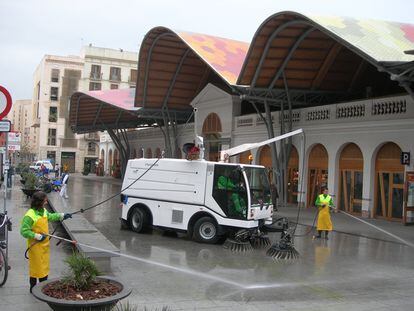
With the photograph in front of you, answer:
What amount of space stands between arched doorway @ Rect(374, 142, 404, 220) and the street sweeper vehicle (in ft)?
32.9

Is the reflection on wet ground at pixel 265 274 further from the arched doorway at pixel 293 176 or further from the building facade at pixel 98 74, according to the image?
the building facade at pixel 98 74

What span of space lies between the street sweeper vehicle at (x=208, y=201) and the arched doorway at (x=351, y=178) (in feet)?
36.5

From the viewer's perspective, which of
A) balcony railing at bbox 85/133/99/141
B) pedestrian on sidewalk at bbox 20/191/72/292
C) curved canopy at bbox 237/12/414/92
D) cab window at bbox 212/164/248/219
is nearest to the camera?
pedestrian on sidewalk at bbox 20/191/72/292

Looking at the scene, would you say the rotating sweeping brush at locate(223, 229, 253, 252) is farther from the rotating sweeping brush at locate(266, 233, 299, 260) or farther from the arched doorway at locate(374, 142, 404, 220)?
the arched doorway at locate(374, 142, 404, 220)

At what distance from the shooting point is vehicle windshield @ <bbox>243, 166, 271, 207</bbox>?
13.2m

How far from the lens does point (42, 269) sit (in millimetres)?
6910

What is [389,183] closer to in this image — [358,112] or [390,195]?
[390,195]

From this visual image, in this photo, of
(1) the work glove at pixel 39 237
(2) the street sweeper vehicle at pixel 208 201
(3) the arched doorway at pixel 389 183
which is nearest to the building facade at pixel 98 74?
(3) the arched doorway at pixel 389 183

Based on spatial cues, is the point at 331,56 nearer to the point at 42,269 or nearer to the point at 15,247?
the point at 15,247

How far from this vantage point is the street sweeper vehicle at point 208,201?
12969 millimetres

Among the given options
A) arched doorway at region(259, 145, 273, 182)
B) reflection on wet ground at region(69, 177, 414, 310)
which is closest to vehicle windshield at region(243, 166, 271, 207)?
reflection on wet ground at region(69, 177, 414, 310)

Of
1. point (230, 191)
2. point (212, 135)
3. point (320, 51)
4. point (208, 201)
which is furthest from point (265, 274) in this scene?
point (212, 135)

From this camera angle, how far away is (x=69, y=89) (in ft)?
278

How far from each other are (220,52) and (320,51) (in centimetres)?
764
